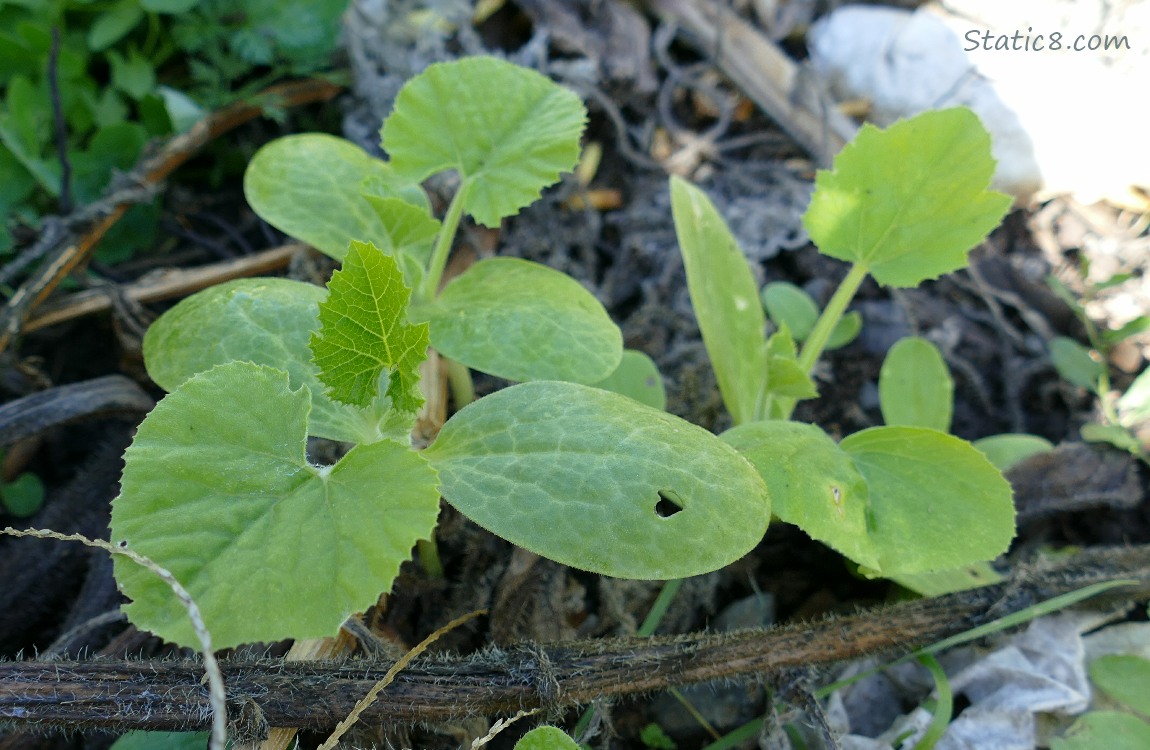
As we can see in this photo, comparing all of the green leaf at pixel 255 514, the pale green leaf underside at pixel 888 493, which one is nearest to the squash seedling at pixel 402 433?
the green leaf at pixel 255 514

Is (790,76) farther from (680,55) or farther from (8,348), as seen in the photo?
(8,348)

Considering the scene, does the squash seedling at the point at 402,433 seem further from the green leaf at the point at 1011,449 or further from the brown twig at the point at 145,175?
the green leaf at the point at 1011,449

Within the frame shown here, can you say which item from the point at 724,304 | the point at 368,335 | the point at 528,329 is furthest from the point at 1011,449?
the point at 368,335

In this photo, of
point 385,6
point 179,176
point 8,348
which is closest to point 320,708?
point 8,348

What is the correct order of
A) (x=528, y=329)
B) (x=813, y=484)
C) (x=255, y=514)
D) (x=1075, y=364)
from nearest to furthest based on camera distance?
(x=255, y=514)
(x=813, y=484)
(x=528, y=329)
(x=1075, y=364)

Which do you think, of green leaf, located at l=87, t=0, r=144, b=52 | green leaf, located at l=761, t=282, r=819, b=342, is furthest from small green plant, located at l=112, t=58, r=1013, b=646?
green leaf, located at l=87, t=0, r=144, b=52

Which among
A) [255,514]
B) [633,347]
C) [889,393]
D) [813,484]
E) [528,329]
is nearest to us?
[255,514]

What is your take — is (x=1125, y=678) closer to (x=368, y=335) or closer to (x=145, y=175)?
(x=368, y=335)
